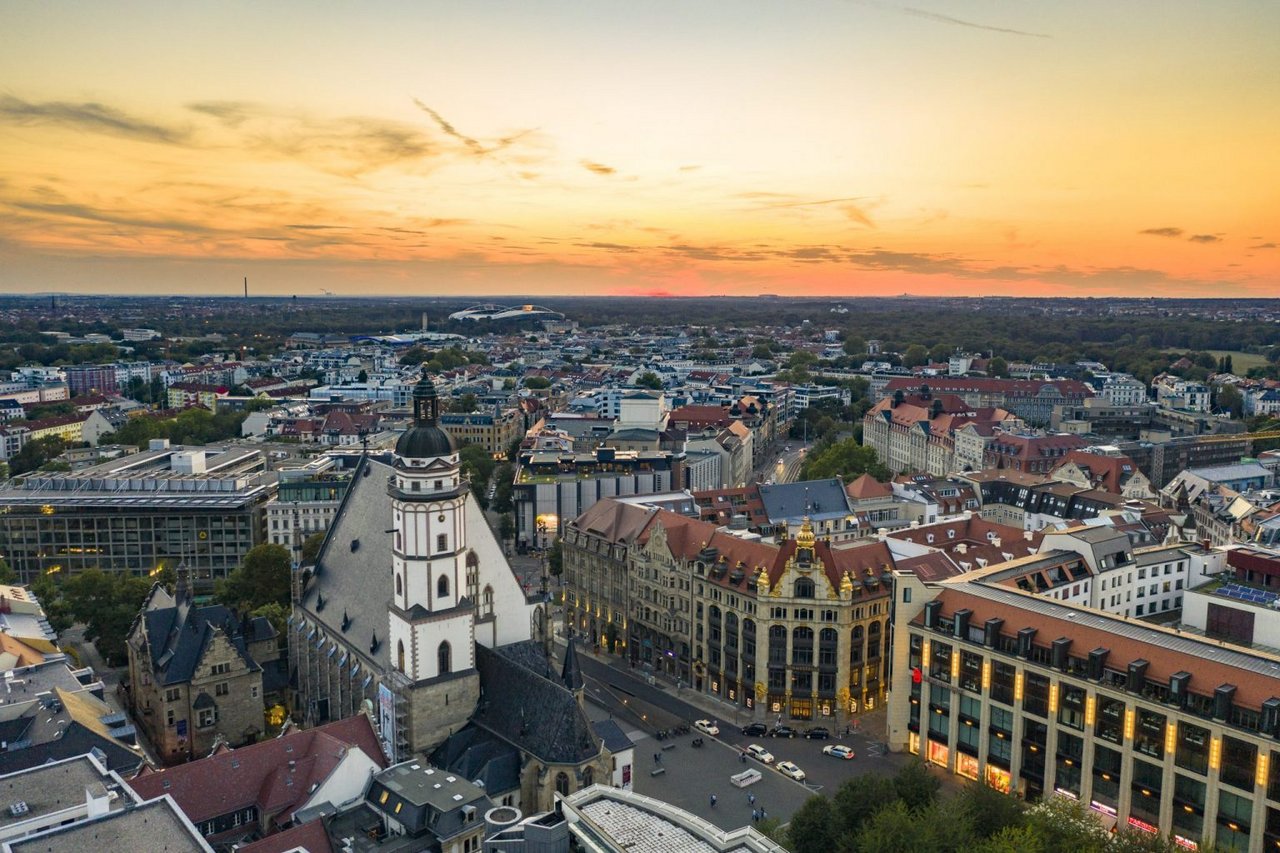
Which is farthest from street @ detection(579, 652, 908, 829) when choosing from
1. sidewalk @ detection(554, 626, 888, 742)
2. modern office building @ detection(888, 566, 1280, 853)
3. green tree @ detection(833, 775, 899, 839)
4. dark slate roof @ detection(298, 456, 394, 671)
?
dark slate roof @ detection(298, 456, 394, 671)

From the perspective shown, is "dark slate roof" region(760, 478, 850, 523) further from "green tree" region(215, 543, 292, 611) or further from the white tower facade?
the white tower facade

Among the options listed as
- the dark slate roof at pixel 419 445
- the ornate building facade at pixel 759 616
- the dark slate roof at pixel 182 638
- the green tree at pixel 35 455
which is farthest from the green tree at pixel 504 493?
the dark slate roof at pixel 419 445

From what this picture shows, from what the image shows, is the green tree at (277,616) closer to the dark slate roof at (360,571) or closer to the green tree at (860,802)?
the dark slate roof at (360,571)

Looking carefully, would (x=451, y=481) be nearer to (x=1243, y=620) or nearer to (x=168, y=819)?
(x=168, y=819)

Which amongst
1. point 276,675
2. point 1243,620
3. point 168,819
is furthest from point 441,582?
point 1243,620

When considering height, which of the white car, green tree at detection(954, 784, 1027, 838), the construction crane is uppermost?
the construction crane

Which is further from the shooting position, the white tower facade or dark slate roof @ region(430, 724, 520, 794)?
the white tower facade

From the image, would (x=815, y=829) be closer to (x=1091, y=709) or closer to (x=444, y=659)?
(x=1091, y=709)

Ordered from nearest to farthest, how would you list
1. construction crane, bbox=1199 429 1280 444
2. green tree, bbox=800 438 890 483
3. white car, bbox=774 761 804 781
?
white car, bbox=774 761 804 781 < green tree, bbox=800 438 890 483 < construction crane, bbox=1199 429 1280 444
